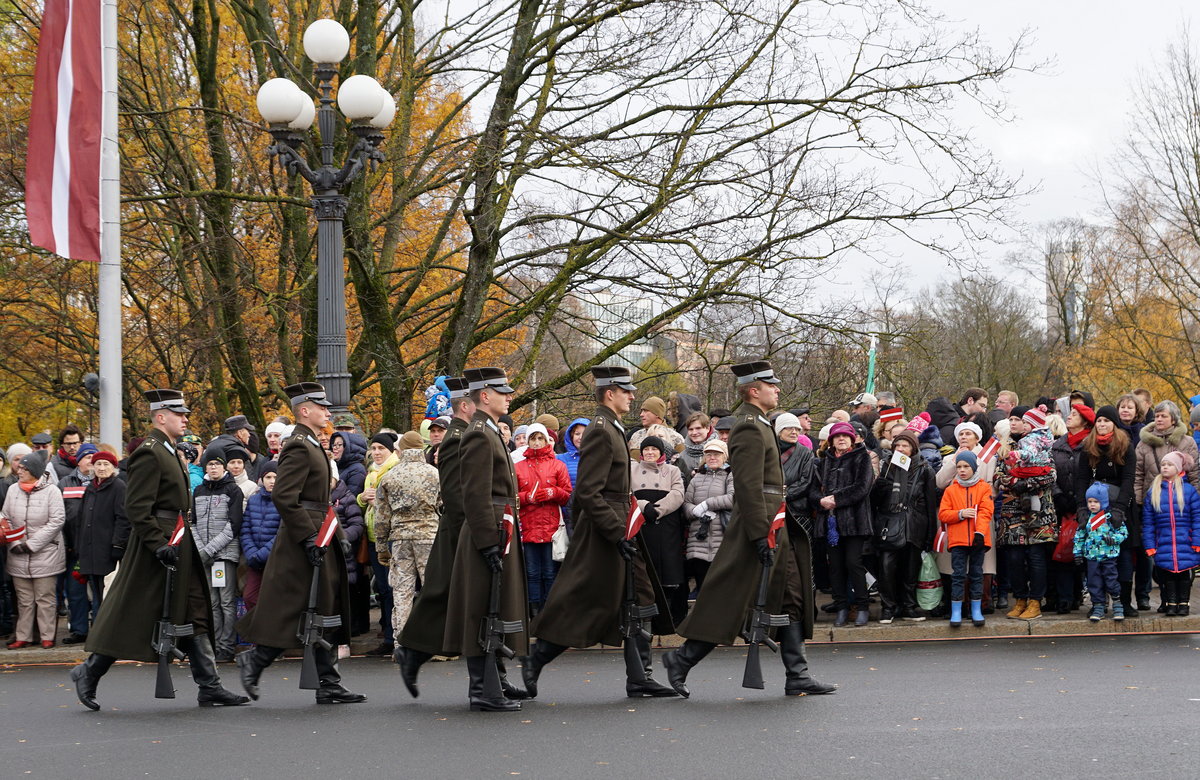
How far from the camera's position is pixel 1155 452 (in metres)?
12.9

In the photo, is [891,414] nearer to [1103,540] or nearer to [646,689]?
[1103,540]

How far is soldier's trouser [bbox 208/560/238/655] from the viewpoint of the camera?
42.0ft

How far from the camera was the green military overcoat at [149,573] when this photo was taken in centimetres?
936

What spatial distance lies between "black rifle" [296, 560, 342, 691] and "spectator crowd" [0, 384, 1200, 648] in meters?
2.72

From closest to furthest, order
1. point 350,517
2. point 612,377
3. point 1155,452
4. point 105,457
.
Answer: point 612,377
point 1155,452
point 350,517
point 105,457

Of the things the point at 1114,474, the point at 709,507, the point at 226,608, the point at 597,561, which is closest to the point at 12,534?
the point at 226,608

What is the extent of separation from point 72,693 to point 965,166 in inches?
464

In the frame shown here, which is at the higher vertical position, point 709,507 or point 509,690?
point 709,507

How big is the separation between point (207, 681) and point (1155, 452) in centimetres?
845

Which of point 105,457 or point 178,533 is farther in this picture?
point 105,457

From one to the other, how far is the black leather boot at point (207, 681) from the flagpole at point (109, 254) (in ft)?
20.0

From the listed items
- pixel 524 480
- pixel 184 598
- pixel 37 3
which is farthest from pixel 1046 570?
pixel 37 3

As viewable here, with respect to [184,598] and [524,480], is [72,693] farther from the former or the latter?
[524,480]

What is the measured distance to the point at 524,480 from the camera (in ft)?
41.1
